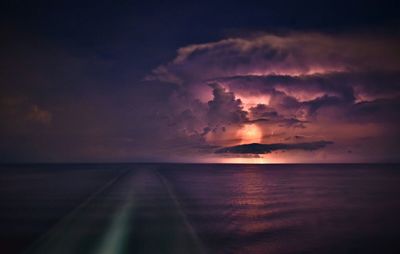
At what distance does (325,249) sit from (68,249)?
1254 centimetres

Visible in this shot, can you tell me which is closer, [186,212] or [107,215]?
[107,215]

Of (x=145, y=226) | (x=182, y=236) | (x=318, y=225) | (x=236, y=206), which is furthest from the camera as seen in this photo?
(x=236, y=206)

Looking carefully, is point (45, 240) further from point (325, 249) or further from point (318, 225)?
point (318, 225)

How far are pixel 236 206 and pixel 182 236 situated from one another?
59.3ft

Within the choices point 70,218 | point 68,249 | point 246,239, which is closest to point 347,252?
point 246,239

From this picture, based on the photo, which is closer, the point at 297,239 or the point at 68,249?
the point at 68,249

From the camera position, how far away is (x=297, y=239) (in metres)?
21.7

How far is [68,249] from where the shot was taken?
16.6 meters

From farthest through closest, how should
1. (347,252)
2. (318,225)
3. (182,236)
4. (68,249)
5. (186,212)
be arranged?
(186,212) < (318,225) < (182,236) < (347,252) < (68,249)

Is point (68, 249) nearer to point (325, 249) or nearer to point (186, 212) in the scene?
point (325, 249)

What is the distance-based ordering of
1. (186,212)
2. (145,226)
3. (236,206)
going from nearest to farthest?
1. (145,226)
2. (186,212)
3. (236,206)

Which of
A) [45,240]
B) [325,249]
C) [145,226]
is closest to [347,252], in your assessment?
[325,249]

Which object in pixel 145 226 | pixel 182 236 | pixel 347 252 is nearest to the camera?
pixel 347 252

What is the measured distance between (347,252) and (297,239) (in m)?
3.31
